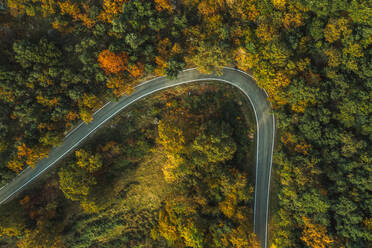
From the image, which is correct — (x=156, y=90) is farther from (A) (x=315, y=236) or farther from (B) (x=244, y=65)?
(A) (x=315, y=236)

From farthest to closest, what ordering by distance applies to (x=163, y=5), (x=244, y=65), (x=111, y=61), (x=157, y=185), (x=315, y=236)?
(x=157, y=185), (x=244, y=65), (x=163, y=5), (x=111, y=61), (x=315, y=236)

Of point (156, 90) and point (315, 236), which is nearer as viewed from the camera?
point (315, 236)

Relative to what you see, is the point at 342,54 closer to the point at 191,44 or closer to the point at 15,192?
the point at 191,44

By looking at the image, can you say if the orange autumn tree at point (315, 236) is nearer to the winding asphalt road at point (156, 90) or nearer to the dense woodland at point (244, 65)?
the dense woodland at point (244, 65)

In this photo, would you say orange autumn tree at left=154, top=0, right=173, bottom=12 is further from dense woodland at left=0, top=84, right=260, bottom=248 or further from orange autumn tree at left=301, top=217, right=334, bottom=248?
orange autumn tree at left=301, top=217, right=334, bottom=248

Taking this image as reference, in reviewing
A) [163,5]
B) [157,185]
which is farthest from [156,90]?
[157,185]
